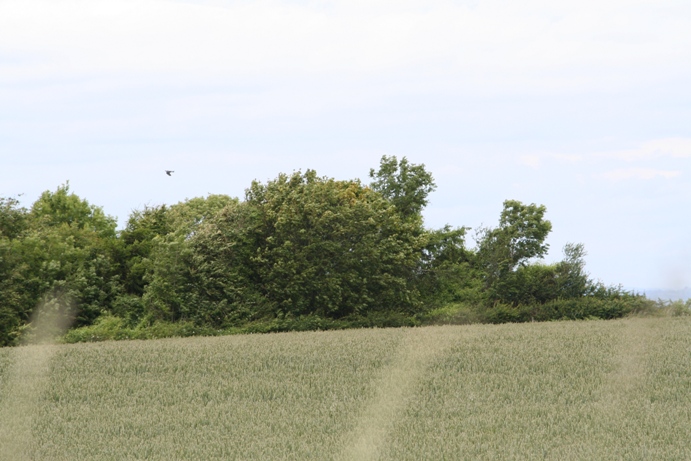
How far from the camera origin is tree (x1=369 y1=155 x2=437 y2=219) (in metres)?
53.4

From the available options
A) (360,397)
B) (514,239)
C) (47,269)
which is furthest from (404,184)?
(360,397)

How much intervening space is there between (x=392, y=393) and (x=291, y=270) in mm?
22505

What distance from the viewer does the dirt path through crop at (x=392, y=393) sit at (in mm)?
14479

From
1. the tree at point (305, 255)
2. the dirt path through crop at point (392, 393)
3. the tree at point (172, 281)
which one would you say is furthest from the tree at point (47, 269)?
the dirt path through crop at point (392, 393)

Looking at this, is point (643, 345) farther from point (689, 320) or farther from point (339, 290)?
point (339, 290)

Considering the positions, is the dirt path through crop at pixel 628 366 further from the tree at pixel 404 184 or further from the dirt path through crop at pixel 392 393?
the tree at pixel 404 184

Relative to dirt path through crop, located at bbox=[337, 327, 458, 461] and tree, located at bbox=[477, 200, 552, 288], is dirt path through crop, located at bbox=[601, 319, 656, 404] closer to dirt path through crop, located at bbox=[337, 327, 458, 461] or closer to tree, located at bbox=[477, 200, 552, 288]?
dirt path through crop, located at bbox=[337, 327, 458, 461]

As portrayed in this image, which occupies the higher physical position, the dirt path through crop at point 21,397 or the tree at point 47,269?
the tree at point 47,269

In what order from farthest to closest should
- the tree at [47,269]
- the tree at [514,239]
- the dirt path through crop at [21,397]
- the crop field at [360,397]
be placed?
the tree at [514,239] < the tree at [47,269] < the dirt path through crop at [21,397] < the crop field at [360,397]

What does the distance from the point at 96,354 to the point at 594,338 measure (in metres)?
16.4

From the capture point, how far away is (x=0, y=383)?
22.2 m

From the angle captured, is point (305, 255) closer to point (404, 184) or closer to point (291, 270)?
point (291, 270)

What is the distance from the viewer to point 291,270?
41500 mm

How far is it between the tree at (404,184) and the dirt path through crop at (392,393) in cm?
2407
